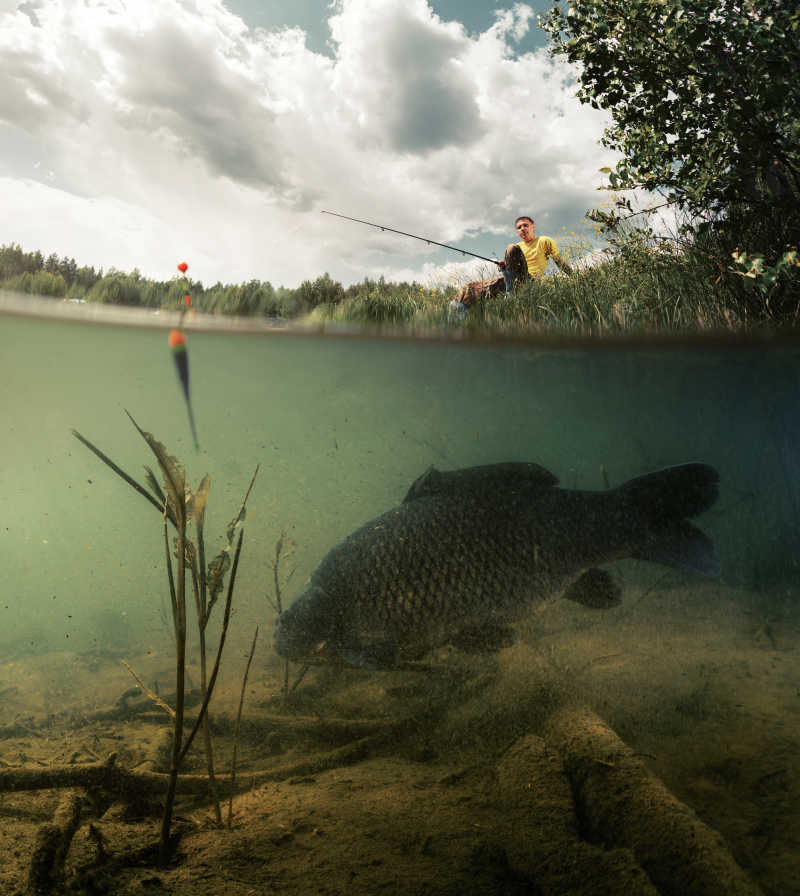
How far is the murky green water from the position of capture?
7.59 metres

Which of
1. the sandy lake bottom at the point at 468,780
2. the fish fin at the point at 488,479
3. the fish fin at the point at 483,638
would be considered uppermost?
the fish fin at the point at 488,479

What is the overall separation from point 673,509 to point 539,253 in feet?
22.1

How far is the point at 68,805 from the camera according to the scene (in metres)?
1.85

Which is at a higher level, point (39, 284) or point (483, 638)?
point (39, 284)

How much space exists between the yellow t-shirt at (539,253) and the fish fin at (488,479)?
6.06 metres

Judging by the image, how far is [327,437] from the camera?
39.6 feet

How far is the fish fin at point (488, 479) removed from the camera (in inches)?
119

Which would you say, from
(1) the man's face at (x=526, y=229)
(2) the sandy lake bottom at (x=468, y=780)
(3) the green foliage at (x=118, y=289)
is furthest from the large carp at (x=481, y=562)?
(1) the man's face at (x=526, y=229)

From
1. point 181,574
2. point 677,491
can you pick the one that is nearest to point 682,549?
point 677,491

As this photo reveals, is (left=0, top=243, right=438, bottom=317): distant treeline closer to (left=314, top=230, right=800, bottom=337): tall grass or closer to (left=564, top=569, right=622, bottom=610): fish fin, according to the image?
(left=314, top=230, right=800, bottom=337): tall grass

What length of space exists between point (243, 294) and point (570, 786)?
7.03 metres

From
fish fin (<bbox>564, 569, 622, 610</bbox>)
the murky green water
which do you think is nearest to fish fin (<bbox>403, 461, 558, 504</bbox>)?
fish fin (<bbox>564, 569, 622, 610</bbox>)

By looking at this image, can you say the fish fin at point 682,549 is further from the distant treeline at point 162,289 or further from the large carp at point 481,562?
the distant treeline at point 162,289

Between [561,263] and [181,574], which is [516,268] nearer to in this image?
[561,263]
